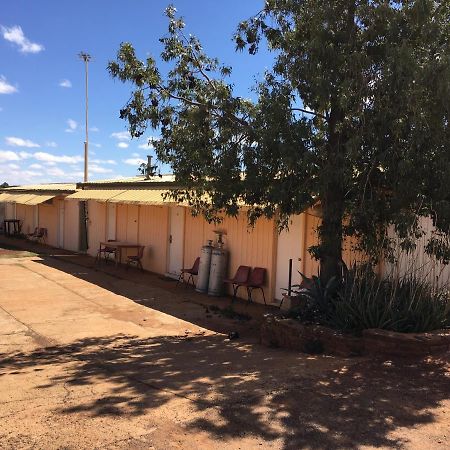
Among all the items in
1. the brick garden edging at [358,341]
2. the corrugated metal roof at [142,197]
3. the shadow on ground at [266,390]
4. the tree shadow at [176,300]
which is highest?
the corrugated metal roof at [142,197]

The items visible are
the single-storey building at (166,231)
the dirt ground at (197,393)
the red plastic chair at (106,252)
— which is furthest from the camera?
the red plastic chair at (106,252)

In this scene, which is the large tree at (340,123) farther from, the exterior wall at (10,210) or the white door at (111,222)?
the exterior wall at (10,210)

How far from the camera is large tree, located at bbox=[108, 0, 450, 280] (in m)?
5.93

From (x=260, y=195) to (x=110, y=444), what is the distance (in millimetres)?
4373

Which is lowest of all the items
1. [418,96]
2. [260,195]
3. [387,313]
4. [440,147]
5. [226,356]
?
[226,356]

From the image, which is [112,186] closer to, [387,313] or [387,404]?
[387,313]

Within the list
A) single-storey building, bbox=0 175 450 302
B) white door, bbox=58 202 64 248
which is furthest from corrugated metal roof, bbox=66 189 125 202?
white door, bbox=58 202 64 248

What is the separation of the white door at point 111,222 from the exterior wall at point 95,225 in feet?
1.28

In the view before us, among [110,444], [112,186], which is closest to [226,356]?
[110,444]

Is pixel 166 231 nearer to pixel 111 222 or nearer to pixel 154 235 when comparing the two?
pixel 154 235

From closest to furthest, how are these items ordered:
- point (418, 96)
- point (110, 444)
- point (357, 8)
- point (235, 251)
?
1. point (110, 444)
2. point (418, 96)
3. point (357, 8)
4. point (235, 251)

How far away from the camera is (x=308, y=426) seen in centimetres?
410

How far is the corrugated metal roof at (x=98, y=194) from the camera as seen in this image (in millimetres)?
18320

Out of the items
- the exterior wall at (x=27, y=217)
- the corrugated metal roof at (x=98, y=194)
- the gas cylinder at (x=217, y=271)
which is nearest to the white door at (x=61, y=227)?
the corrugated metal roof at (x=98, y=194)
